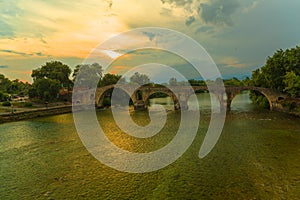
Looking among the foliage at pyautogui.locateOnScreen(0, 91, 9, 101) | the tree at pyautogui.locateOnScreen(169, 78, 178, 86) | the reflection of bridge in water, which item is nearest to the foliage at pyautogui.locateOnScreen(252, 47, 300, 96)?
the reflection of bridge in water

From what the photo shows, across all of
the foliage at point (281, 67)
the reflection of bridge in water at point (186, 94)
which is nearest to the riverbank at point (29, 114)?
the reflection of bridge in water at point (186, 94)

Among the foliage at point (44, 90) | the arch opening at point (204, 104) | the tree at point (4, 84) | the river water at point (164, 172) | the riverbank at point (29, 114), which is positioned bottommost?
the river water at point (164, 172)

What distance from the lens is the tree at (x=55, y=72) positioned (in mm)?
78488

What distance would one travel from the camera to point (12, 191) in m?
14.0

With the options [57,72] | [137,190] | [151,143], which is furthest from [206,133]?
[57,72]

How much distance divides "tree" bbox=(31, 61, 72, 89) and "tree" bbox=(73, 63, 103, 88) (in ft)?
12.5

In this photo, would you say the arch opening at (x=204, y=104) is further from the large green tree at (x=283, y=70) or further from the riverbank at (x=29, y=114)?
the riverbank at (x=29, y=114)

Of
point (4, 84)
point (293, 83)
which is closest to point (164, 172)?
point (293, 83)

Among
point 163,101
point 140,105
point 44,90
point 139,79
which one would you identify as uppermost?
point 139,79

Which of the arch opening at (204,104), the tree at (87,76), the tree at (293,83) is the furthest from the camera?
the tree at (87,76)

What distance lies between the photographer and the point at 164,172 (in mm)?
16250

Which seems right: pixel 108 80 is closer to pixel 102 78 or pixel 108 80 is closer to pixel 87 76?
pixel 102 78

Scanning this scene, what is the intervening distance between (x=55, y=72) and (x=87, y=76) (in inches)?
449

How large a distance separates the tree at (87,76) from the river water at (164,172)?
183 feet
